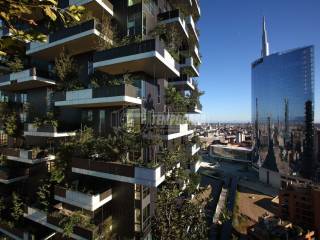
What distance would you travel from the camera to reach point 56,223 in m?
12.8

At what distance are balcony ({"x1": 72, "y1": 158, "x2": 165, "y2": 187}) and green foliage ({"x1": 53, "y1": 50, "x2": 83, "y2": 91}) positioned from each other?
5.76 m

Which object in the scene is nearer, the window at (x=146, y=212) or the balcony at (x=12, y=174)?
the window at (x=146, y=212)

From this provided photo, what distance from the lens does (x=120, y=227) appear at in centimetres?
1305

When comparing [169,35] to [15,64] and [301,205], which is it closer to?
[15,64]

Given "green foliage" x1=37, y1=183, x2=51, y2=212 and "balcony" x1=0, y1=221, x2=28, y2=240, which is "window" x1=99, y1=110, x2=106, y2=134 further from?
"balcony" x1=0, y1=221, x2=28, y2=240

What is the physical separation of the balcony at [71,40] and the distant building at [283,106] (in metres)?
55.8

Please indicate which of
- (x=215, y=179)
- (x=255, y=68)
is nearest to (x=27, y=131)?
(x=215, y=179)

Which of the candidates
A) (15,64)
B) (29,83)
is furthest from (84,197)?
(15,64)

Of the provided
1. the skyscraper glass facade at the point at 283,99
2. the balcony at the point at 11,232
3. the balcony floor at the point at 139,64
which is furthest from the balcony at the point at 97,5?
the skyscraper glass facade at the point at 283,99

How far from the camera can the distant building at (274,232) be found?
79.9 ft

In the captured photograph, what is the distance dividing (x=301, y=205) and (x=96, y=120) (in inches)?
1343

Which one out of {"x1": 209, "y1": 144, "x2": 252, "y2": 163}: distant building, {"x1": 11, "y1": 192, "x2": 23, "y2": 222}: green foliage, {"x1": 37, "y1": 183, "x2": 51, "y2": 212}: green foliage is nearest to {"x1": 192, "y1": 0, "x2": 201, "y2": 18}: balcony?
{"x1": 37, "y1": 183, "x2": 51, "y2": 212}: green foliage

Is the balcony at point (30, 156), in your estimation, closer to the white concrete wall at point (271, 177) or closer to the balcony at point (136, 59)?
the balcony at point (136, 59)

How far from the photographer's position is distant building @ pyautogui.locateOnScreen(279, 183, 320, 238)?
29.9 m
